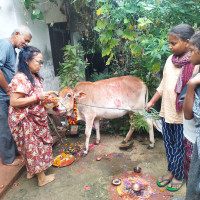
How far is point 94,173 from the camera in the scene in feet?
10.4

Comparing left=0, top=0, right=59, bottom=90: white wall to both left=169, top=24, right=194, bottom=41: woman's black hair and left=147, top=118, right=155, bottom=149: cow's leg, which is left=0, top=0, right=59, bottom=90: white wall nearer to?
left=147, top=118, right=155, bottom=149: cow's leg

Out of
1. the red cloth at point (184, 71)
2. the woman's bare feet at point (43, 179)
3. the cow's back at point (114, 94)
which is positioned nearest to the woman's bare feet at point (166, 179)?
the red cloth at point (184, 71)

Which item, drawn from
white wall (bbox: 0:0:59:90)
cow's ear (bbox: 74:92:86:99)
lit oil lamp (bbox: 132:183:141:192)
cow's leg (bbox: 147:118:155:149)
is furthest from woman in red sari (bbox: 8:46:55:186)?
cow's leg (bbox: 147:118:155:149)

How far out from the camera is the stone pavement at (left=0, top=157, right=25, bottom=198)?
281 cm

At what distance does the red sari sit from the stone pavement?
0.51 metres

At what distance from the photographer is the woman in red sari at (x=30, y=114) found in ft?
7.72

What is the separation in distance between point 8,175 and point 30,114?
4.07 feet

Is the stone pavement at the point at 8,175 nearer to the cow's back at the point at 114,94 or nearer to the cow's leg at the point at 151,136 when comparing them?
the cow's back at the point at 114,94

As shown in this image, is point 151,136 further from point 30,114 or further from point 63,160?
point 30,114

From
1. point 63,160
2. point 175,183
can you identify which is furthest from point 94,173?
point 175,183

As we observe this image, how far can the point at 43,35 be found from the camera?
15.5 feet

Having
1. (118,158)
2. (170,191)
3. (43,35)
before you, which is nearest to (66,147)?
Answer: (118,158)

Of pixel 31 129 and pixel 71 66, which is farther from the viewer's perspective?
pixel 71 66

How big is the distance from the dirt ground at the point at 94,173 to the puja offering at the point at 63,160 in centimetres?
7
